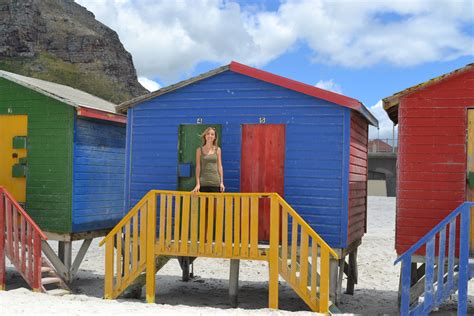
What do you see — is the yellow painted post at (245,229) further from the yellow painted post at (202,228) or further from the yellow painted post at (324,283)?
the yellow painted post at (324,283)

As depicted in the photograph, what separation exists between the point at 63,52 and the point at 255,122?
9628 centimetres

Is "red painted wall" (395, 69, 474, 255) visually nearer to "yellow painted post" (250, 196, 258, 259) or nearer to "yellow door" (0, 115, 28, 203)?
"yellow painted post" (250, 196, 258, 259)

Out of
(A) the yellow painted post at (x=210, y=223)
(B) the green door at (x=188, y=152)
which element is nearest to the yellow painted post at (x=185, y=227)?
(A) the yellow painted post at (x=210, y=223)

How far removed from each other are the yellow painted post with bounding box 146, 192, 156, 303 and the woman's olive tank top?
2.50 ft

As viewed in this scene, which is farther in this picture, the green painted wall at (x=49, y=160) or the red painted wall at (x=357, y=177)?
the green painted wall at (x=49, y=160)

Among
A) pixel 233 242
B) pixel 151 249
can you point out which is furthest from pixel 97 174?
pixel 233 242

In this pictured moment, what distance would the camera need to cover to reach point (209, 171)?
999cm

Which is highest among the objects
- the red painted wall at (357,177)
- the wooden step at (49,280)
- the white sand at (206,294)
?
the red painted wall at (357,177)

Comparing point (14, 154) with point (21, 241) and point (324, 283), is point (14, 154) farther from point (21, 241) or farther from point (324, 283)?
point (324, 283)

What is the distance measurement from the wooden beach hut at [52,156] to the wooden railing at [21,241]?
103cm

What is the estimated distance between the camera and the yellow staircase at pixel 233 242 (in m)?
9.27

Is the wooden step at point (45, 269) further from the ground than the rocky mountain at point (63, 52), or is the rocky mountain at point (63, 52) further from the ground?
the rocky mountain at point (63, 52)

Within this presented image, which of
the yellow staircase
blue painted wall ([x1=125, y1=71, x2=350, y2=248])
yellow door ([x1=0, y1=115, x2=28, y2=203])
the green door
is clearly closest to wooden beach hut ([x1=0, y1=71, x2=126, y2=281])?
yellow door ([x1=0, y1=115, x2=28, y2=203])

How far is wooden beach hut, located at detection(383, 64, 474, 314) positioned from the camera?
9281 mm
